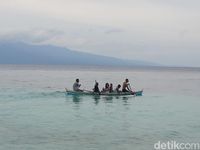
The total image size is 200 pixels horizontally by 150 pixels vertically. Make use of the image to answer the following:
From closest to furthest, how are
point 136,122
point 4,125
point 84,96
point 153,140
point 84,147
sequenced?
1. point 84,147
2. point 153,140
3. point 4,125
4. point 136,122
5. point 84,96

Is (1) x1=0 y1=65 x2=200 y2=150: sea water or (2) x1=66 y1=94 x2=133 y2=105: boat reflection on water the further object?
(2) x1=66 y1=94 x2=133 y2=105: boat reflection on water

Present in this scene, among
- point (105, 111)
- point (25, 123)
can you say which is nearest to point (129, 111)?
point (105, 111)

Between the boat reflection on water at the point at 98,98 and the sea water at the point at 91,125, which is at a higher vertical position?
the boat reflection on water at the point at 98,98

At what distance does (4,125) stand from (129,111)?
41.9 ft

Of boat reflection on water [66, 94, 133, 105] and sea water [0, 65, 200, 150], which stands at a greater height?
boat reflection on water [66, 94, 133, 105]

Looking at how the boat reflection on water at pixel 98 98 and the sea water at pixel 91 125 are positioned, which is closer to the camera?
the sea water at pixel 91 125

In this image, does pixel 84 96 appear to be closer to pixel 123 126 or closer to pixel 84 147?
pixel 123 126

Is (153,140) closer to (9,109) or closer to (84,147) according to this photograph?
(84,147)

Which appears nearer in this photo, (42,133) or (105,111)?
(42,133)

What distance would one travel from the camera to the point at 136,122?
30688 millimetres

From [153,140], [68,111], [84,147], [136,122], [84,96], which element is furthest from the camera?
[84,96]

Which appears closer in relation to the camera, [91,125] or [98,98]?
[91,125]

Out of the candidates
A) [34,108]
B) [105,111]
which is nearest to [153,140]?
[105,111]

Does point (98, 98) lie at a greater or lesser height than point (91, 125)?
greater
